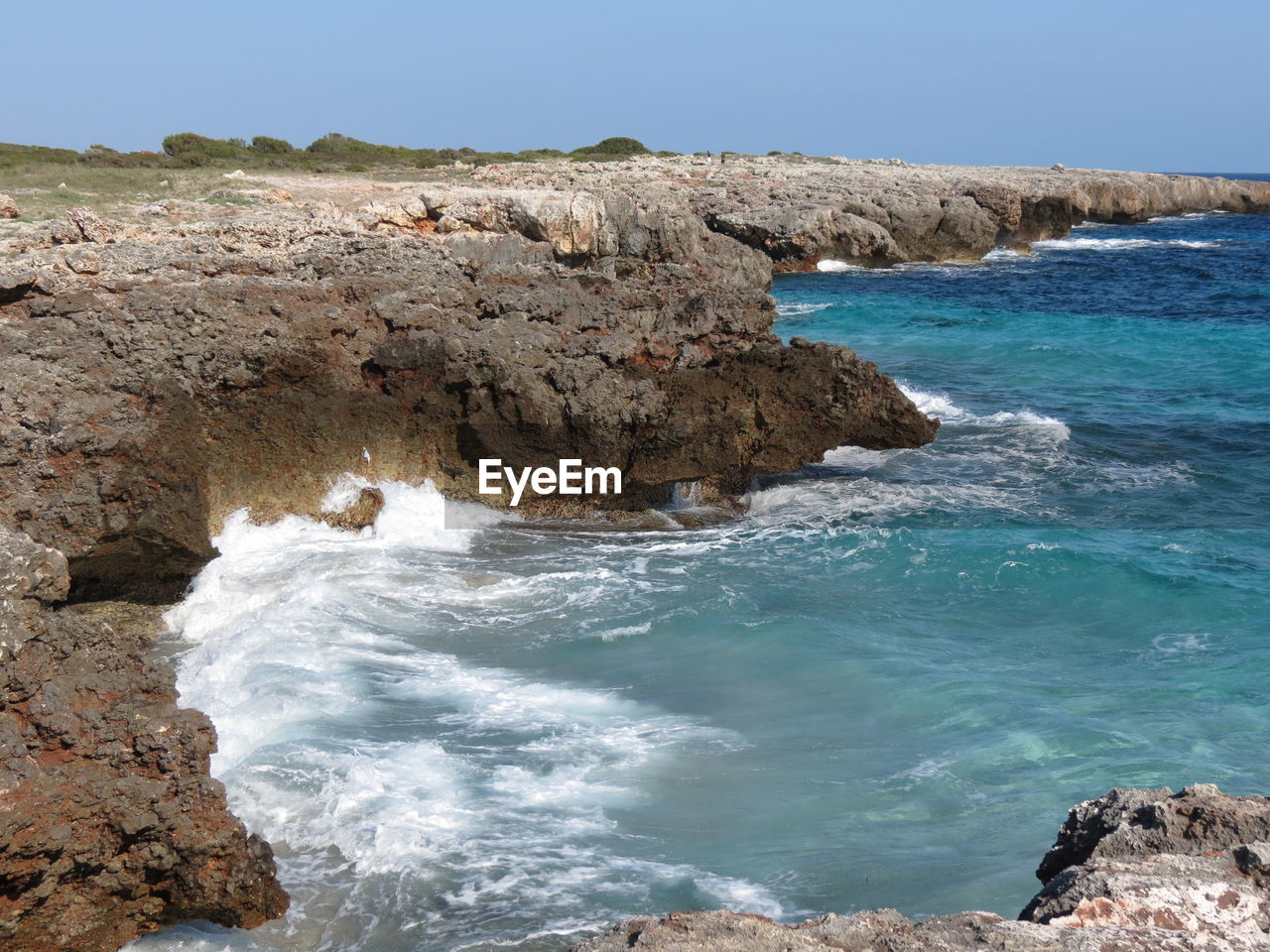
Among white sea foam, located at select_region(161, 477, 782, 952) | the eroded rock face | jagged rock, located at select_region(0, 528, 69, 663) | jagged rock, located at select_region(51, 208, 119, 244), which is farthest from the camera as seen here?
jagged rock, located at select_region(51, 208, 119, 244)

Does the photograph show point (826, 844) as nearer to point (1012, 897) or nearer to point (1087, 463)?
point (1012, 897)

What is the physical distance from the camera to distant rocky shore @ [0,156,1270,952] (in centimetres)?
581

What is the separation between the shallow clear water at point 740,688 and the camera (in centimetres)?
680

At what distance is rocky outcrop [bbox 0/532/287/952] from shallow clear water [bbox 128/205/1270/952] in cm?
38

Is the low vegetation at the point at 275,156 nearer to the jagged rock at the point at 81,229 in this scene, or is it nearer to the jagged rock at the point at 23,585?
the jagged rock at the point at 81,229

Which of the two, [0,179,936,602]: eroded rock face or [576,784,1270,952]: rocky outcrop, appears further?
[0,179,936,602]: eroded rock face

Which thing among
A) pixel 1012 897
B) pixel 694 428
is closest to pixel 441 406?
pixel 694 428

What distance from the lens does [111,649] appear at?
262 inches

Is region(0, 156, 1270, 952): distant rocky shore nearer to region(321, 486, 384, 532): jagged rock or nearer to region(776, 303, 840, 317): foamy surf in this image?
region(321, 486, 384, 532): jagged rock

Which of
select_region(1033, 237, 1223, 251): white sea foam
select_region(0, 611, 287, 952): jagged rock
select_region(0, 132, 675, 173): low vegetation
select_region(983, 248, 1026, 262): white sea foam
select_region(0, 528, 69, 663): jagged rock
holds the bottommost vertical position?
select_region(0, 611, 287, 952): jagged rock

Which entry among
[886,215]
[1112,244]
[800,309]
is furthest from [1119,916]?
[1112,244]

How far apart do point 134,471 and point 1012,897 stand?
28.4ft

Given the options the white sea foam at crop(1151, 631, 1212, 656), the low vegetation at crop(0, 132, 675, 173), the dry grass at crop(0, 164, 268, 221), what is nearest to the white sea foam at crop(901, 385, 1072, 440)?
the white sea foam at crop(1151, 631, 1212, 656)

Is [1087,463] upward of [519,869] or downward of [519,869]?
upward
